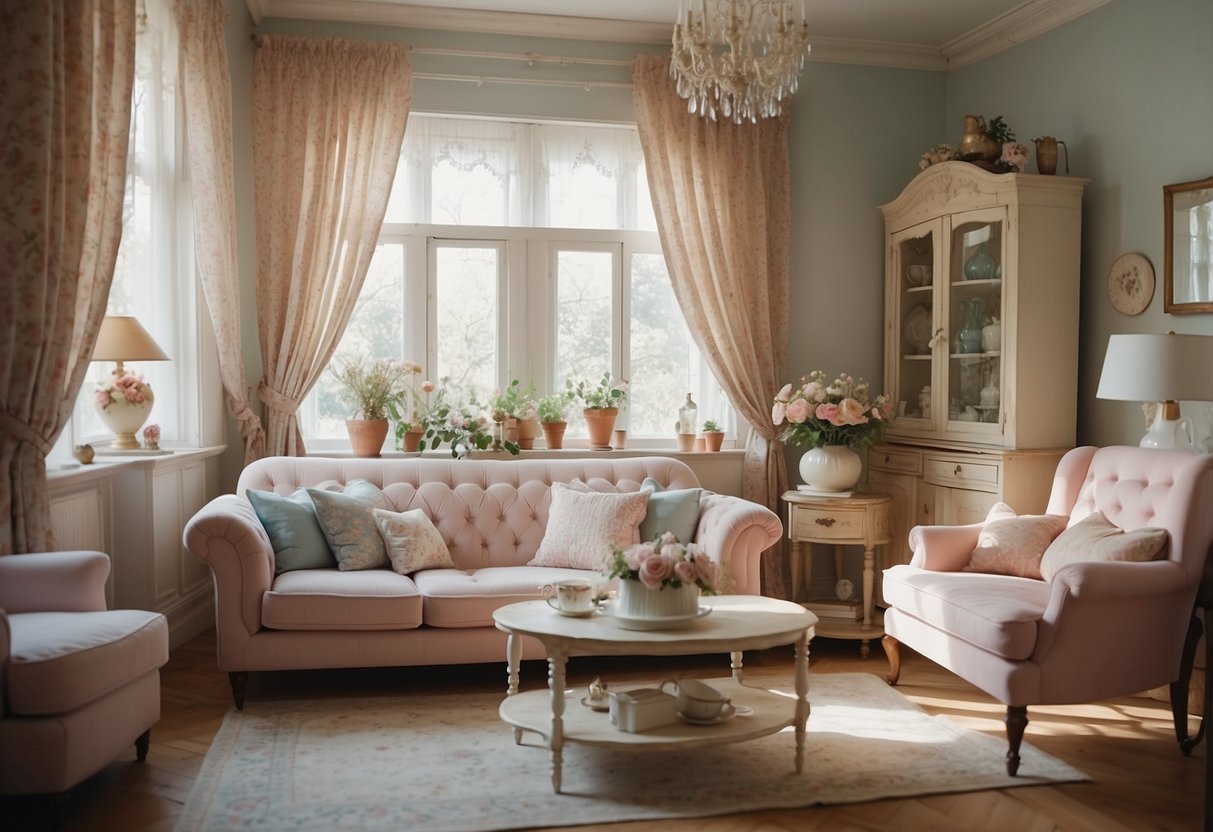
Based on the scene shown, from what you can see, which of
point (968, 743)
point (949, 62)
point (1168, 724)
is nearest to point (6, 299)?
point (968, 743)

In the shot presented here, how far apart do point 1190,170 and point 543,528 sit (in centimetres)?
307

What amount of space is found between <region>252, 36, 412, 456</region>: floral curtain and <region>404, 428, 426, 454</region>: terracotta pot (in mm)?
503

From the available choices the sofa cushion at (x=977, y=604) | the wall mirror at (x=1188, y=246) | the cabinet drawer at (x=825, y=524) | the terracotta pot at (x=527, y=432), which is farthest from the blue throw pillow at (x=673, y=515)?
the wall mirror at (x=1188, y=246)

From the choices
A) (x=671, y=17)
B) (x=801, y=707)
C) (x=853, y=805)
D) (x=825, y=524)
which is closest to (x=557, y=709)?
(x=801, y=707)

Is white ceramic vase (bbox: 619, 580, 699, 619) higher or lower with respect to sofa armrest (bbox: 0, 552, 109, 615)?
lower

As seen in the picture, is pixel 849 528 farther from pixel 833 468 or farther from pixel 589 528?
pixel 589 528

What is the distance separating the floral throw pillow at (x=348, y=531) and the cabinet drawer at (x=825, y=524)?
1.96 meters

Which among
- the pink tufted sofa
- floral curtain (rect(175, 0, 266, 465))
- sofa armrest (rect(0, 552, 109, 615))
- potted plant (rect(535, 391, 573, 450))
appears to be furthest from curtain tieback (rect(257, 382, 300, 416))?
sofa armrest (rect(0, 552, 109, 615))

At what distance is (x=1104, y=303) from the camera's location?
462cm

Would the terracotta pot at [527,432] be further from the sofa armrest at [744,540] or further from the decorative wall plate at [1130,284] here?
the decorative wall plate at [1130,284]

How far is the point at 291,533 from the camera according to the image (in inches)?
160

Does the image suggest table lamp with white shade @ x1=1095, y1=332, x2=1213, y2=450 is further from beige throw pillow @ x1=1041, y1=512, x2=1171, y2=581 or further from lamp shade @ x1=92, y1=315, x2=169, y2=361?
lamp shade @ x1=92, y1=315, x2=169, y2=361

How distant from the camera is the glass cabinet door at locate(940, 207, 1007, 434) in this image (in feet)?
15.4

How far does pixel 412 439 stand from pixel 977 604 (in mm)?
2818
